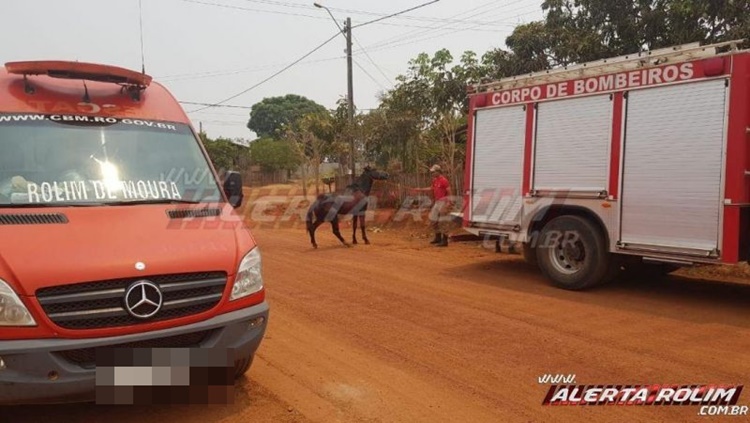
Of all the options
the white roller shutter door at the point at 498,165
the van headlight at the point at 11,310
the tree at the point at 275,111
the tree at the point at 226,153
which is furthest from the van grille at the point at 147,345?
the tree at the point at 275,111

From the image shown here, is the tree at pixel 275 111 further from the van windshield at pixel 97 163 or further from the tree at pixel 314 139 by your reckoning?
the van windshield at pixel 97 163

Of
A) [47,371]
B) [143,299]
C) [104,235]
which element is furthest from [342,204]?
[47,371]

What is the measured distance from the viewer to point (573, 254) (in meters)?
7.53

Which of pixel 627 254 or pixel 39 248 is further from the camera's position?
pixel 627 254

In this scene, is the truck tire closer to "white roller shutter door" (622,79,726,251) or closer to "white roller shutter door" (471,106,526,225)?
"white roller shutter door" (622,79,726,251)

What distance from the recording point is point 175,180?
426 cm

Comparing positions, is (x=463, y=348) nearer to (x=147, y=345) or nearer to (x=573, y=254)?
(x=147, y=345)

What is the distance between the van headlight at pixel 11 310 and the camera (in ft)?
9.45

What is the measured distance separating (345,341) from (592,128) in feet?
14.7

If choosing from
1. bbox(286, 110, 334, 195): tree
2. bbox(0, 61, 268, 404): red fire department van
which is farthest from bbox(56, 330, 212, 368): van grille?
bbox(286, 110, 334, 195): tree

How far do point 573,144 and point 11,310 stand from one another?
22.2 feet

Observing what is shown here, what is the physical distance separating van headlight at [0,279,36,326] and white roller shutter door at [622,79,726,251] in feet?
21.1

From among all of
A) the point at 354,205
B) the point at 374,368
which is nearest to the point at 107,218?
the point at 374,368

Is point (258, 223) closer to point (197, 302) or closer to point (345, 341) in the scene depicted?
point (345, 341)
